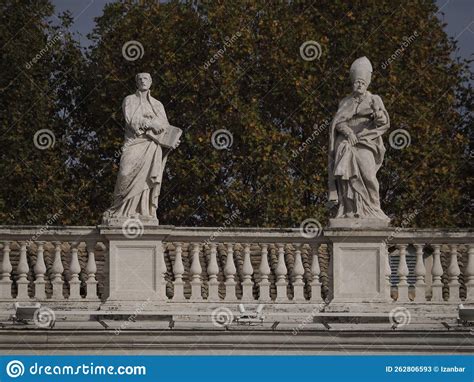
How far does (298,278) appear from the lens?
26.1 metres

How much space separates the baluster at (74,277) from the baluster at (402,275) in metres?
4.20

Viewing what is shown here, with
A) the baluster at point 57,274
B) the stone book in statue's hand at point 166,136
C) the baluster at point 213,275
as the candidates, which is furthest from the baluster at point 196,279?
the baluster at point 57,274

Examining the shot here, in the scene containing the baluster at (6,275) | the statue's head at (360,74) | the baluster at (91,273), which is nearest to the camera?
the baluster at (6,275)

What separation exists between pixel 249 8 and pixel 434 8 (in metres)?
4.90

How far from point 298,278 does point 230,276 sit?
0.90 meters

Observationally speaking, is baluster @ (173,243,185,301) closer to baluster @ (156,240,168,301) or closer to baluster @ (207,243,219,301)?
baluster @ (156,240,168,301)

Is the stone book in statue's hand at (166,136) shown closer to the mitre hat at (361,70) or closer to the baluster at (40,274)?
the baluster at (40,274)

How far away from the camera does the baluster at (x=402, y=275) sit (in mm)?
26109

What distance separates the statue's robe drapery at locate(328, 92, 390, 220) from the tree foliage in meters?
16.0

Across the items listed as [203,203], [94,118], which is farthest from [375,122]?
[94,118]

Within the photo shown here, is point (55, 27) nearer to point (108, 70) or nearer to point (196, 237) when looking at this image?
point (108, 70)

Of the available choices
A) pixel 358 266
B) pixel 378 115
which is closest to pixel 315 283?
pixel 358 266

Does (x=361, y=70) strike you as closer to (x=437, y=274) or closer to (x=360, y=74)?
(x=360, y=74)

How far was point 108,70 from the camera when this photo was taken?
4597cm
